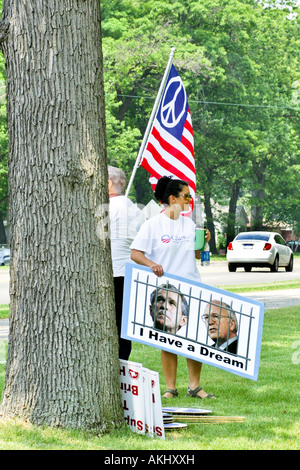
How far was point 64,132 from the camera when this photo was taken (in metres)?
5.05

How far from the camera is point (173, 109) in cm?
1018

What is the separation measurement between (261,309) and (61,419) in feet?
5.45

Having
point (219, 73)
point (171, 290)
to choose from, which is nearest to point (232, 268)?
point (219, 73)

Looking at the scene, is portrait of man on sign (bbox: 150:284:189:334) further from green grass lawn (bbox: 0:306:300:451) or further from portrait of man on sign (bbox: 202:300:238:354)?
Result: green grass lawn (bbox: 0:306:300:451)

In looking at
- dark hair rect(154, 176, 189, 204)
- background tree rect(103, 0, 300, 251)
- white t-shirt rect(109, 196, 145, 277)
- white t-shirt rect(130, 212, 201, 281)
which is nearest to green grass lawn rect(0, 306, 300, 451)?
white t-shirt rect(130, 212, 201, 281)

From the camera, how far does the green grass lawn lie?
4.76 metres

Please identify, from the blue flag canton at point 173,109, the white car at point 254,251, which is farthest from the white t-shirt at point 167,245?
the white car at point 254,251

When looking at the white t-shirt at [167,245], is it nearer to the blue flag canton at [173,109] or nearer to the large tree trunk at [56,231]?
the large tree trunk at [56,231]

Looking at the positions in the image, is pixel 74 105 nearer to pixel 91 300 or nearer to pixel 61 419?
pixel 91 300

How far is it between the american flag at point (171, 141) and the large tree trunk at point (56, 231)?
14.4ft

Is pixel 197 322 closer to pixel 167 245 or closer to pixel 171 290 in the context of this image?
pixel 171 290

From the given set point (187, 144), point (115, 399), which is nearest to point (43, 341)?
point (115, 399)

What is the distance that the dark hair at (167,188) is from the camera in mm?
6523

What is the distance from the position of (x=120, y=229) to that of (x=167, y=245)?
0.63 m
